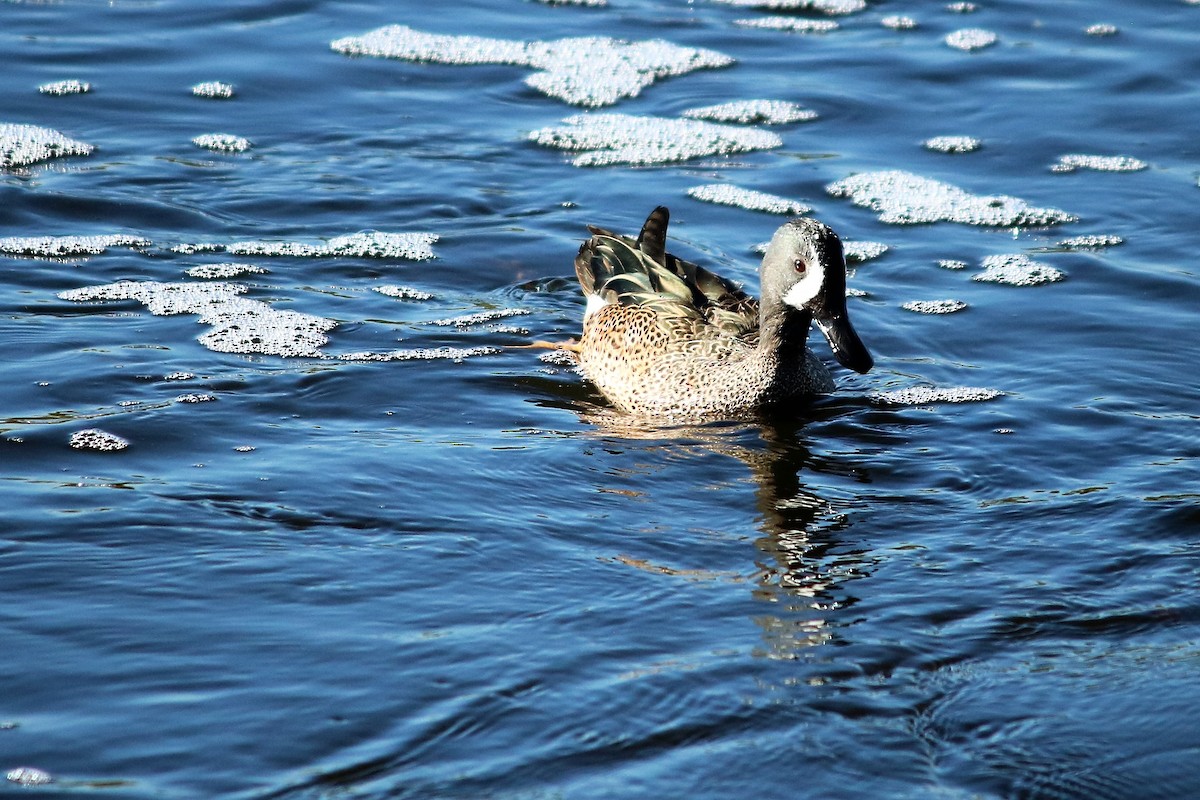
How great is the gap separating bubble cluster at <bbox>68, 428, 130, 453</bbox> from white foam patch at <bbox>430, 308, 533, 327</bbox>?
2.21 meters

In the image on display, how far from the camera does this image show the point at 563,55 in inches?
534

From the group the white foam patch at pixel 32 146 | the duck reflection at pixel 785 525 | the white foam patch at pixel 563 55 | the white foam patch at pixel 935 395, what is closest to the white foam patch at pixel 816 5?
the white foam patch at pixel 563 55

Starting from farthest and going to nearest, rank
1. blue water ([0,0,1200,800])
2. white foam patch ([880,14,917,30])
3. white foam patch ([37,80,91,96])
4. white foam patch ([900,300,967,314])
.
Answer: white foam patch ([880,14,917,30]), white foam patch ([37,80,91,96]), white foam patch ([900,300,967,314]), blue water ([0,0,1200,800])

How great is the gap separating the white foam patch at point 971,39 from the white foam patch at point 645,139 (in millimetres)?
2957

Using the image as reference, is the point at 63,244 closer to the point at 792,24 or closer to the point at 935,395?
the point at 935,395

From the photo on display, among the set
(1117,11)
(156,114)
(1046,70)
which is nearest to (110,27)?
(156,114)

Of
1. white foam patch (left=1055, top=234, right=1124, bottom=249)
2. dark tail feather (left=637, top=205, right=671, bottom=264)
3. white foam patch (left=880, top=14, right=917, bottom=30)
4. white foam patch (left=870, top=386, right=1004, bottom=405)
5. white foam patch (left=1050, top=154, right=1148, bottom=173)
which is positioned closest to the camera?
white foam patch (left=870, top=386, right=1004, bottom=405)

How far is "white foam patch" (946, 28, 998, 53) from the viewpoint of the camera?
14.0 metres

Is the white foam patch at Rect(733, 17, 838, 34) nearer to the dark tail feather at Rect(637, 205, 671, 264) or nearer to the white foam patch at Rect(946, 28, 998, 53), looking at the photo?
the white foam patch at Rect(946, 28, 998, 53)

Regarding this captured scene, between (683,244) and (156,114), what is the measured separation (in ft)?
14.1

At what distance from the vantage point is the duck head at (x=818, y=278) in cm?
743

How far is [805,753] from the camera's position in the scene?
15.7ft

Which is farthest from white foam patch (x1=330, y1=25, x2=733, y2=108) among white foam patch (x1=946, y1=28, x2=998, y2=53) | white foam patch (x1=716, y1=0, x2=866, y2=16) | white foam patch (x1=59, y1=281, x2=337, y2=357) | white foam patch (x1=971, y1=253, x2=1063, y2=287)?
white foam patch (x1=59, y1=281, x2=337, y2=357)

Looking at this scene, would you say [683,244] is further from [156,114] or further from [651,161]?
[156,114]
